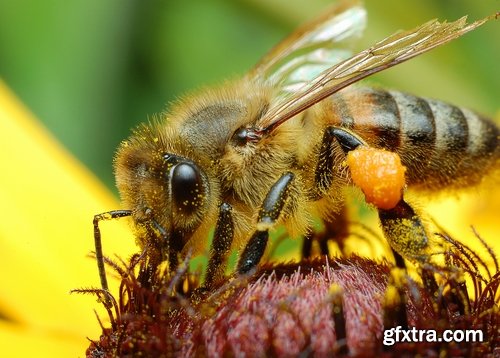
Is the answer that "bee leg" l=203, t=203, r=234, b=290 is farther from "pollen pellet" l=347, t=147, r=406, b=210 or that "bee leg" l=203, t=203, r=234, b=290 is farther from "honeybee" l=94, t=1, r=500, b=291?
"pollen pellet" l=347, t=147, r=406, b=210

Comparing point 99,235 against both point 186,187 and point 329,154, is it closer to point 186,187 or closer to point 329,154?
point 186,187

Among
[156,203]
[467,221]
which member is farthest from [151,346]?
[467,221]

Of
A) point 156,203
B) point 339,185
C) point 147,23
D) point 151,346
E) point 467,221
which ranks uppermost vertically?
point 147,23

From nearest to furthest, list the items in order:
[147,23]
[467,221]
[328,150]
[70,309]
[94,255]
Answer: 1. [328,150]
2. [94,255]
3. [70,309]
4. [467,221]
5. [147,23]

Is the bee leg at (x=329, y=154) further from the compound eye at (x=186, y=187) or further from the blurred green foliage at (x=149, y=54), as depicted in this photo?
the blurred green foliage at (x=149, y=54)

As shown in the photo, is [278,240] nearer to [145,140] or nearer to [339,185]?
[339,185]

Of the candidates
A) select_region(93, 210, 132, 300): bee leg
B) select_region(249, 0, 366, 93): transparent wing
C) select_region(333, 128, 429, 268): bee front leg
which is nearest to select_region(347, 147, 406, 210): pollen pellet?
select_region(333, 128, 429, 268): bee front leg

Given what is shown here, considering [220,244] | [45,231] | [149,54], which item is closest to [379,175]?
[220,244]
